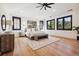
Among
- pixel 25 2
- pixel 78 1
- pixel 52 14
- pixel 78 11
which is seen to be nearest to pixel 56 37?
pixel 52 14

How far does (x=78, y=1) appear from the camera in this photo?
272cm

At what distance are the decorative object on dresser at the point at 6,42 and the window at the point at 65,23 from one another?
1.87m

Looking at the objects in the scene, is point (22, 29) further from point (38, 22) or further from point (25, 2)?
point (25, 2)

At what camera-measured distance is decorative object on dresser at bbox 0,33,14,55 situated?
10.4ft

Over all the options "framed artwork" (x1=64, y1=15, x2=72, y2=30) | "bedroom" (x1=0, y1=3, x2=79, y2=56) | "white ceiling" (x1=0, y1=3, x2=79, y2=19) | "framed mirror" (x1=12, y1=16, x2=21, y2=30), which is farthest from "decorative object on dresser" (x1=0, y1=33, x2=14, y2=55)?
"framed artwork" (x1=64, y1=15, x2=72, y2=30)

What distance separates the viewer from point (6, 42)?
3.32 meters

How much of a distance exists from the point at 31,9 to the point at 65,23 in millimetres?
1289

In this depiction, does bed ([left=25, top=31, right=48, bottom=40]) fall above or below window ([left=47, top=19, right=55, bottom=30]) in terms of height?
below

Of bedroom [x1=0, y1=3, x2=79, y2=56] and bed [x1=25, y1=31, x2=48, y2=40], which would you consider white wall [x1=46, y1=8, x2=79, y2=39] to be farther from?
bed [x1=25, y1=31, x2=48, y2=40]

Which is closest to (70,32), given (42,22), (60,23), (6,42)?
(60,23)

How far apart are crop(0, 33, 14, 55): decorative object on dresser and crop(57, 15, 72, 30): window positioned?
6.12 ft

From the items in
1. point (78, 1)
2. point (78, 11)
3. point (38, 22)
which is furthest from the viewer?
point (38, 22)

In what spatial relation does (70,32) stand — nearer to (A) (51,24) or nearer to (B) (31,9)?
(A) (51,24)

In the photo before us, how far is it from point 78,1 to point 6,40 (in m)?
2.80
